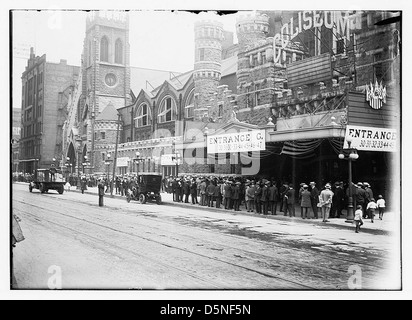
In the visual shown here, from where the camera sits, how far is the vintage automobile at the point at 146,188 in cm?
1029

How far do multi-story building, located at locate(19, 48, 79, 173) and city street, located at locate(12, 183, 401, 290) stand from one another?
809 millimetres

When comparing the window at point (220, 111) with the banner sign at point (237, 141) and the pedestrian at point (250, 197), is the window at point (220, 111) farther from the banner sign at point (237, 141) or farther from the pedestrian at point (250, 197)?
the pedestrian at point (250, 197)

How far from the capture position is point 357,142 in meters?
8.84

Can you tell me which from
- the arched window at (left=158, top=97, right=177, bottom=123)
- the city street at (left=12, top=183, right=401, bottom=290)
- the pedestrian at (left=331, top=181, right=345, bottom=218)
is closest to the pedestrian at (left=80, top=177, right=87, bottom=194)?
the city street at (left=12, top=183, right=401, bottom=290)

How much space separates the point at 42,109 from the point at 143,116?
7.80 feet

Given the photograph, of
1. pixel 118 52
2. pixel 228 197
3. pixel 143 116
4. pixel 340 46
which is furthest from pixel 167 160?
pixel 340 46

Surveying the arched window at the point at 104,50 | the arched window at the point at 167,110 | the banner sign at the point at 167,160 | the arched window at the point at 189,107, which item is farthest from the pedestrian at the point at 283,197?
the arched window at the point at 104,50

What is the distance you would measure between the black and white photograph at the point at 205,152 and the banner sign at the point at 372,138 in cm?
4

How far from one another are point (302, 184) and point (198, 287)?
183 inches

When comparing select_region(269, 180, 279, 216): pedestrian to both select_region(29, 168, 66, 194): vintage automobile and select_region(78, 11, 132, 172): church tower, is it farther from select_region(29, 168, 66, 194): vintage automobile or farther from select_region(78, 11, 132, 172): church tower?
select_region(29, 168, 66, 194): vintage automobile

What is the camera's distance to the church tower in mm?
7655
